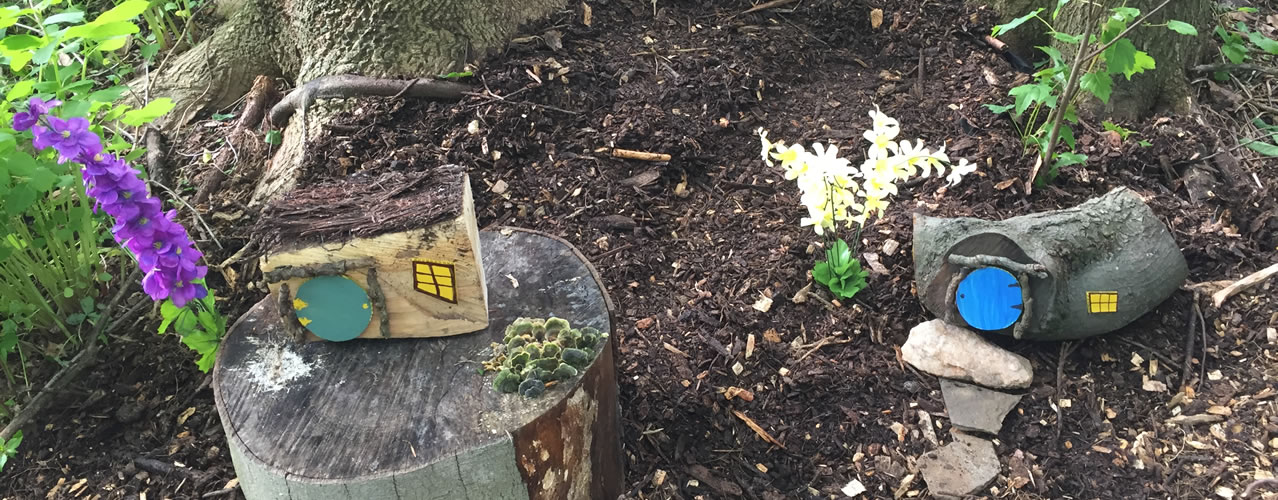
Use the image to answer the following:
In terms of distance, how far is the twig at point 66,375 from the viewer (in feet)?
8.00

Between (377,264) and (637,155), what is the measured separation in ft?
5.08

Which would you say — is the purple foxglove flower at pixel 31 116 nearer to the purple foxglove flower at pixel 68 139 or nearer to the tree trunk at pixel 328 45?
the purple foxglove flower at pixel 68 139

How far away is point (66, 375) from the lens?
8.27 ft

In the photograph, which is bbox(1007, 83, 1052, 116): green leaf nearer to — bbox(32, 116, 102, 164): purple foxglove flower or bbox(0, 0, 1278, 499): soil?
bbox(0, 0, 1278, 499): soil

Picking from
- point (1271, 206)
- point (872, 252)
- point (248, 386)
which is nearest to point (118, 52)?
point (248, 386)

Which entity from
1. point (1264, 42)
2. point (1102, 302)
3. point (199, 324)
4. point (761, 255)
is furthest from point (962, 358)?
point (1264, 42)

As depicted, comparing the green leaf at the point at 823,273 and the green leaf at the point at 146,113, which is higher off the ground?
the green leaf at the point at 146,113

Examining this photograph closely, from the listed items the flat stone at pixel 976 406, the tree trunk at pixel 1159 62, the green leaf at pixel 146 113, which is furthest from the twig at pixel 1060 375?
the green leaf at pixel 146 113

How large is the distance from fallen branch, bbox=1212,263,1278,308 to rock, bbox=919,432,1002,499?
1005mm

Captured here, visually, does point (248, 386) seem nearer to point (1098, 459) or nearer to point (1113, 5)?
point (1098, 459)

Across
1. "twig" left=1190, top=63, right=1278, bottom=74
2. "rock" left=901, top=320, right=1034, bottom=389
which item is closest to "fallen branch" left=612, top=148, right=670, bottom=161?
"rock" left=901, top=320, right=1034, bottom=389

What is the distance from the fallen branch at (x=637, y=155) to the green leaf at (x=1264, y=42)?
277 cm

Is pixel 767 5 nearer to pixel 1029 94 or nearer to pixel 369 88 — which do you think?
pixel 1029 94

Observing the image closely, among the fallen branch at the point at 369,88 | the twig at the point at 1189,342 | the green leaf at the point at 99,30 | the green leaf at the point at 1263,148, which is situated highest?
the green leaf at the point at 99,30
